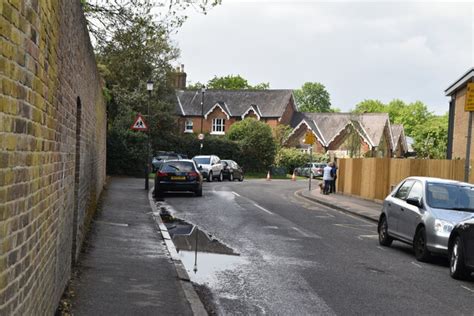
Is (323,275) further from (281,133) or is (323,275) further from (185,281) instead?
(281,133)

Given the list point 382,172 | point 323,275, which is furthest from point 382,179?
point 323,275

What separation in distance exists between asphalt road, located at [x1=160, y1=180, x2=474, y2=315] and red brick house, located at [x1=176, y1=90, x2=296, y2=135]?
5947 centimetres

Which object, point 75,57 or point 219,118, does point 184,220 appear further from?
point 219,118

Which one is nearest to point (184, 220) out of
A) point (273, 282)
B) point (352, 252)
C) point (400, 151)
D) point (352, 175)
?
point (352, 252)

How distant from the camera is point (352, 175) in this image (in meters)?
31.6

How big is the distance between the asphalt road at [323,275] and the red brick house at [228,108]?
59.5 metres

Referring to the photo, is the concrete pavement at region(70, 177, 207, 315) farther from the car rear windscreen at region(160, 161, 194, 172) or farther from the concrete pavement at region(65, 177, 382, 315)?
the car rear windscreen at region(160, 161, 194, 172)

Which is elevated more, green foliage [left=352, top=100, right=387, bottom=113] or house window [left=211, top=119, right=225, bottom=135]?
green foliage [left=352, top=100, right=387, bottom=113]

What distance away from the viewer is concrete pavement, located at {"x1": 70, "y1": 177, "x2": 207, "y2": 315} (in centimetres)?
709

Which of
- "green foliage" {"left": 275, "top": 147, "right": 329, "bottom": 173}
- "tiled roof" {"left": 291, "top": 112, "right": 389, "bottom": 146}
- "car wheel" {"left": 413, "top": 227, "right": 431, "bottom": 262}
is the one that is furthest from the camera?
"tiled roof" {"left": 291, "top": 112, "right": 389, "bottom": 146}

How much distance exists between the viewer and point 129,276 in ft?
29.0

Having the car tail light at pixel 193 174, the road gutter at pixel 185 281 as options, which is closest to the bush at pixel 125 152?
the car tail light at pixel 193 174

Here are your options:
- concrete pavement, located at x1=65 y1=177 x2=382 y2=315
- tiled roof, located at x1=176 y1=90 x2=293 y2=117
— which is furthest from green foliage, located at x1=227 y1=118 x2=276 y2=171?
concrete pavement, located at x1=65 y1=177 x2=382 y2=315

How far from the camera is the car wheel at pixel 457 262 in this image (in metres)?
9.91
